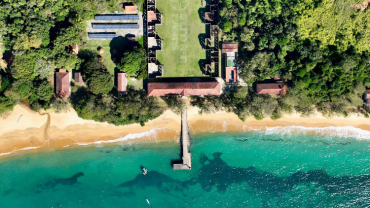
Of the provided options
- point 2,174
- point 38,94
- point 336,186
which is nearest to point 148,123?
point 38,94

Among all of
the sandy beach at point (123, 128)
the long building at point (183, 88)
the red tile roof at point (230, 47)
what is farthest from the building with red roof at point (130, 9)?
the sandy beach at point (123, 128)

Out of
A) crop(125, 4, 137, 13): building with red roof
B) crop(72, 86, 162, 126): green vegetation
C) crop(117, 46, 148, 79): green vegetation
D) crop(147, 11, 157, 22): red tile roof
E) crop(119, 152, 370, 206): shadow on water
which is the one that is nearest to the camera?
crop(117, 46, 148, 79): green vegetation

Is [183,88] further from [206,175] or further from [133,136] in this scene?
[206,175]

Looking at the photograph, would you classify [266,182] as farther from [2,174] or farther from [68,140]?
[2,174]

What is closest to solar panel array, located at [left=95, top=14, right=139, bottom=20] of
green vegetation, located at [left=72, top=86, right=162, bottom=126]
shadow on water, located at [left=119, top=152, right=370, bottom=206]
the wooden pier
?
green vegetation, located at [left=72, top=86, right=162, bottom=126]

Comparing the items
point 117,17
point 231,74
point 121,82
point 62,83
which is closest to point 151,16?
point 117,17

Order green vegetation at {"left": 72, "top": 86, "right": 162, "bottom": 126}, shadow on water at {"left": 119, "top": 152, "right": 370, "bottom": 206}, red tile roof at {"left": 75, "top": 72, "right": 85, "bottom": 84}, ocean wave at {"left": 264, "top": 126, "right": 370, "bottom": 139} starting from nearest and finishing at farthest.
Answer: green vegetation at {"left": 72, "top": 86, "right": 162, "bottom": 126} → red tile roof at {"left": 75, "top": 72, "right": 85, "bottom": 84} → shadow on water at {"left": 119, "top": 152, "right": 370, "bottom": 206} → ocean wave at {"left": 264, "top": 126, "right": 370, "bottom": 139}

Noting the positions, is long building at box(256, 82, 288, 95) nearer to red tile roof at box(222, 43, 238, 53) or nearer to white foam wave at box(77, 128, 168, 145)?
red tile roof at box(222, 43, 238, 53)

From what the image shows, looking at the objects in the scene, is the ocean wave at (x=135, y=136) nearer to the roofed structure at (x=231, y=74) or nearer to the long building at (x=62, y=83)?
the long building at (x=62, y=83)
